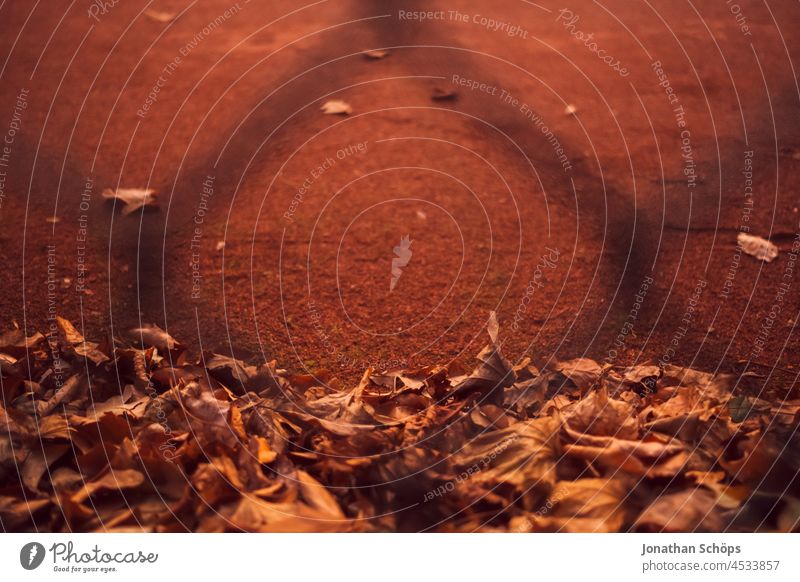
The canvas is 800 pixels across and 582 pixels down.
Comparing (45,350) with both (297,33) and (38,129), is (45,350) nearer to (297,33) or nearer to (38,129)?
(38,129)

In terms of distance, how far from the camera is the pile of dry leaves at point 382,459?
1346 mm

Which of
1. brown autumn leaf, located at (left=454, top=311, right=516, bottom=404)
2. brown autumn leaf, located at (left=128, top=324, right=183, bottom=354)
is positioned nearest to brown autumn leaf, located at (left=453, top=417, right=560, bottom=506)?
brown autumn leaf, located at (left=454, top=311, right=516, bottom=404)

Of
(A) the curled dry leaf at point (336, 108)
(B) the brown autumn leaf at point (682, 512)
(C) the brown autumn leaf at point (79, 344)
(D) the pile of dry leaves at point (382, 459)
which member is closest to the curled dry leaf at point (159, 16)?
(A) the curled dry leaf at point (336, 108)

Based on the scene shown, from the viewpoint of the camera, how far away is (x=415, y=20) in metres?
2.67

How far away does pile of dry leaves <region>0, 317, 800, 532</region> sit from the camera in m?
1.35

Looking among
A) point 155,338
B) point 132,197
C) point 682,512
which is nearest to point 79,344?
Result: point 155,338

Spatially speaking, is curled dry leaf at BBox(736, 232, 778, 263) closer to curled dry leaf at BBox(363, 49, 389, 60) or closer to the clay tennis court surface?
the clay tennis court surface

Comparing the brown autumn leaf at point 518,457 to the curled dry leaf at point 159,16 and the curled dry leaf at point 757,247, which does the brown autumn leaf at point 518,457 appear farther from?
the curled dry leaf at point 159,16

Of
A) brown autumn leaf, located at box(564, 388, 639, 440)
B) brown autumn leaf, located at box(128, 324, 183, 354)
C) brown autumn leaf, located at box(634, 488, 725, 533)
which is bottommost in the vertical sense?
brown autumn leaf, located at box(634, 488, 725, 533)

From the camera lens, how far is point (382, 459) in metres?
1.39

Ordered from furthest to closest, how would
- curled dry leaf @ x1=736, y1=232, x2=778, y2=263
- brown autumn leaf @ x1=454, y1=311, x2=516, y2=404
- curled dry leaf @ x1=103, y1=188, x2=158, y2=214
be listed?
curled dry leaf @ x1=103, y1=188, x2=158, y2=214, curled dry leaf @ x1=736, y1=232, x2=778, y2=263, brown autumn leaf @ x1=454, y1=311, x2=516, y2=404

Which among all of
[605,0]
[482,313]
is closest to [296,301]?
[482,313]

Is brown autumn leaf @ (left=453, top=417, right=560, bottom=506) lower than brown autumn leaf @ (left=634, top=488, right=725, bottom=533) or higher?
higher

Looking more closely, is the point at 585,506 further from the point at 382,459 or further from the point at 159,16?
the point at 159,16
